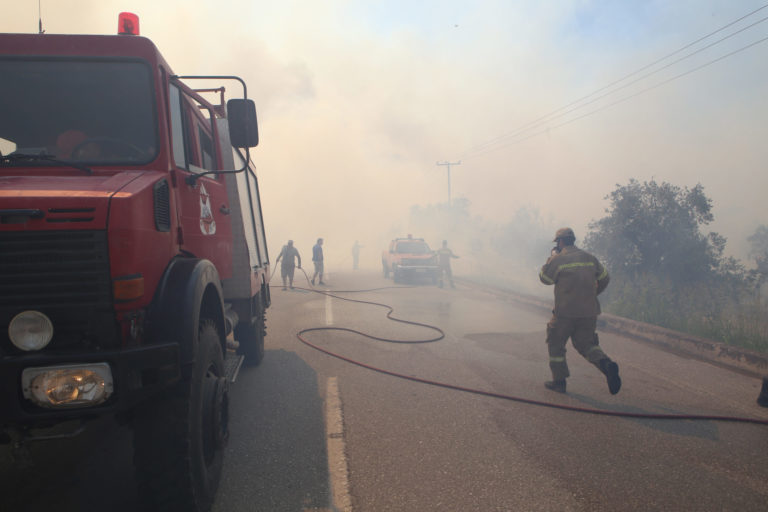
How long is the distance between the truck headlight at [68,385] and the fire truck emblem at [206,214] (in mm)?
1569

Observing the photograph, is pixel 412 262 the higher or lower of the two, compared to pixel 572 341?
higher

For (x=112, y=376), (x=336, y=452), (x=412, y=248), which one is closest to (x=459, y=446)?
(x=336, y=452)

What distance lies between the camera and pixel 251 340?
545cm

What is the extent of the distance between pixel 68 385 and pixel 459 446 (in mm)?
2711

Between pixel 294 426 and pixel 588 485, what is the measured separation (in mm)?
2334

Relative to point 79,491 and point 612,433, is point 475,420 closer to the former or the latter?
point 612,433

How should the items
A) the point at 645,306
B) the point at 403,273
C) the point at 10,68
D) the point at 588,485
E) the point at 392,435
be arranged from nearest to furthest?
1. the point at 10,68
2. the point at 588,485
3. the point at 392,435
4. the point at 645,306
5. the point at 403,273

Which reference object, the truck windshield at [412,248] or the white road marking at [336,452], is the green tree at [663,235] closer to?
the truck windshield at [412,248]

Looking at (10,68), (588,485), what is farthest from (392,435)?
(10,68)

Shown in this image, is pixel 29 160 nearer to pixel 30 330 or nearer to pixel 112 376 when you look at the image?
pixel 30 330

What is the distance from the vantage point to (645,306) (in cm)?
967

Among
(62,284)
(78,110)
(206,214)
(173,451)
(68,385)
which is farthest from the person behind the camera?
(206,214)

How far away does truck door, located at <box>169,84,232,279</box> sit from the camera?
119 inches

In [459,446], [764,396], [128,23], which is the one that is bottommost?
[764,396]
